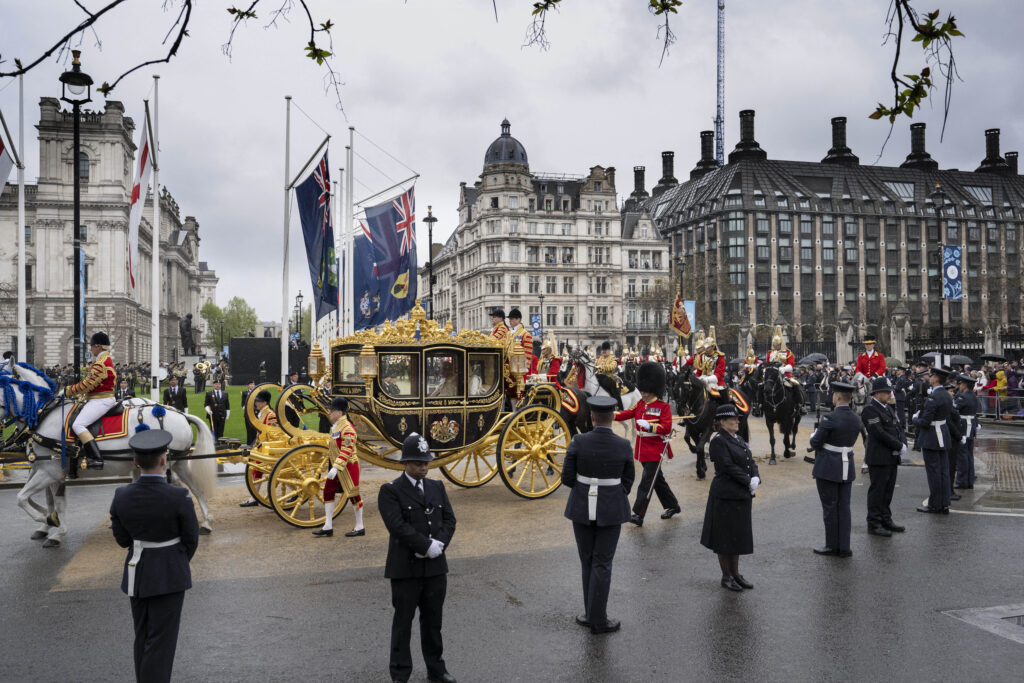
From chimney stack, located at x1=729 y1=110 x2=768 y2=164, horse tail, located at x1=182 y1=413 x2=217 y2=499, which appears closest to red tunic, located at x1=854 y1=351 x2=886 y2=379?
horse tail, located at x1=182 y1=413 x2=217 y2=499

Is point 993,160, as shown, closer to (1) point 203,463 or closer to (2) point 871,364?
(2) point 871,364

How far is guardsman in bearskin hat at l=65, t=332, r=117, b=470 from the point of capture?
9320 mm

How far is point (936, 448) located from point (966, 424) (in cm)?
208

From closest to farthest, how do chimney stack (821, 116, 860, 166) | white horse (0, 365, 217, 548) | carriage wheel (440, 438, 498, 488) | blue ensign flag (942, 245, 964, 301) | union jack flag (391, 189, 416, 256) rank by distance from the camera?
white horse (0, 365, 217, 548)
carriage wheel (440, 438, 498, 488)
union jack flag (391, 189, 416, 256)
blue ensign flag (942, 245, 964, 301)
chimney stack (821, 116, 860, 166)

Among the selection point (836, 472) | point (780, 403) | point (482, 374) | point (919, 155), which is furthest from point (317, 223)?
point (919, 155)

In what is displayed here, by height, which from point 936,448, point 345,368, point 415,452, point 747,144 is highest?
point 747,144

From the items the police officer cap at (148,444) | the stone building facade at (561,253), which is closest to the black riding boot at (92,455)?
the police officer cap at (148,444)

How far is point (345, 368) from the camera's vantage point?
11.9m

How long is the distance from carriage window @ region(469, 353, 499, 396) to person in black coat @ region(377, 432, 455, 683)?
608 cm

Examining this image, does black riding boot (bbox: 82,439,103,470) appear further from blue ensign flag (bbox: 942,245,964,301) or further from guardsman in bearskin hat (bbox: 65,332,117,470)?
blue ensign flag (bbox: 942,245,964,301)

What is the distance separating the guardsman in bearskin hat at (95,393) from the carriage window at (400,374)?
3.42 metres

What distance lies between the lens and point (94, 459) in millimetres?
9469

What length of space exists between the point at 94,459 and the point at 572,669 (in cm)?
685

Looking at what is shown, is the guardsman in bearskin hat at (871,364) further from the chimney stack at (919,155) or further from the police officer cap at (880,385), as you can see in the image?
the chimney stack at (919,155)
